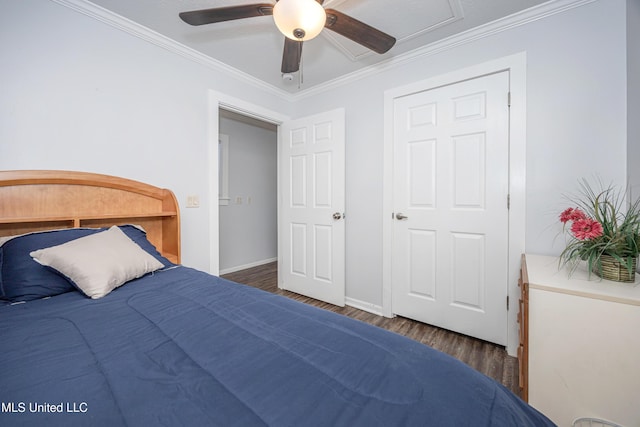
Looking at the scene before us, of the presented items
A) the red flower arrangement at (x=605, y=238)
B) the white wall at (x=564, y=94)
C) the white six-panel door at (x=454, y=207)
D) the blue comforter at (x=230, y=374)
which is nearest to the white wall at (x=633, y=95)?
the white wall at (x=564, y=94)

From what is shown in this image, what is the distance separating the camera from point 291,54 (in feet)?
5.51

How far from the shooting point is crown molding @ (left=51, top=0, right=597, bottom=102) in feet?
5.73

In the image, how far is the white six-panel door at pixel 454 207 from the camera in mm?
1971

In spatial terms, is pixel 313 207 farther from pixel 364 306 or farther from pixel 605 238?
pixel 605 238

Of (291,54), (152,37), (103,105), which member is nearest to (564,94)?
(291,54)

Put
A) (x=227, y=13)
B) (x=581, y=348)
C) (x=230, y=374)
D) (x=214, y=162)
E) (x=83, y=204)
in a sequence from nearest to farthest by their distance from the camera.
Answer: (x=230, y=374) < (x=581, y=348) < (x=227, y=13) < (x=83, y=204) < (x=214, y=162)

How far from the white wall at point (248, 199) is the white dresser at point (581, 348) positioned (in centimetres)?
366

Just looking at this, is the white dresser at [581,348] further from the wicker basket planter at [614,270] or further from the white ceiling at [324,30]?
the white ceiling at [324,30]

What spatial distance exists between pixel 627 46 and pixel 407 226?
1747 millimetres

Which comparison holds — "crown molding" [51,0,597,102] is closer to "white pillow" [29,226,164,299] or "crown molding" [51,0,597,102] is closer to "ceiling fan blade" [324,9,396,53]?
"ceiling fan blade" [324,9,396,53]

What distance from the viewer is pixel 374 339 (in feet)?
2.75

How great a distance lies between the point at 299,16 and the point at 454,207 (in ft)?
5.78

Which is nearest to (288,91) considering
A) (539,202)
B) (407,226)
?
(407,226)

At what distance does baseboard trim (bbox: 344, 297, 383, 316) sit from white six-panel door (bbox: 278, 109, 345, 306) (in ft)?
0.30
